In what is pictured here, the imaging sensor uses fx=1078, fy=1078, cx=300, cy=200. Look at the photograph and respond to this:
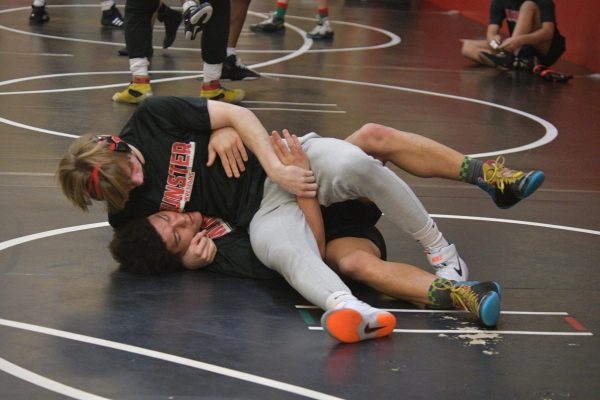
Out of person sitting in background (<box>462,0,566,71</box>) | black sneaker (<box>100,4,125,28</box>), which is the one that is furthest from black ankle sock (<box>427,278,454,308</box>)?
black sneaker (<box>100,4,125,28</box>)

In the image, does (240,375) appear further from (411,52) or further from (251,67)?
(411,52)

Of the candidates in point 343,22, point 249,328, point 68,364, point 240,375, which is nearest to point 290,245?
point 249,328

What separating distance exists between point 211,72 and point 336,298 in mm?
3645

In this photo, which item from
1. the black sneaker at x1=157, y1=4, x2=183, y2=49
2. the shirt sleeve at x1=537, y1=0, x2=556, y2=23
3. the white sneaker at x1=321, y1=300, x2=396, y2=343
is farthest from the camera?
the shirt sleeve at x1=537, y1=0, x2=556, y2=23

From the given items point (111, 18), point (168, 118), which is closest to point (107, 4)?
point (111, 18)

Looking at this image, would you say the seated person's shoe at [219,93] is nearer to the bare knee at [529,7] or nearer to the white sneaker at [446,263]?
the bare knee at [529,7]

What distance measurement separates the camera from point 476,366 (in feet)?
10.4

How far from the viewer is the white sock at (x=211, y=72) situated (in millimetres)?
6707

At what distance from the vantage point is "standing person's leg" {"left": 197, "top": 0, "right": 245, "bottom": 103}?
6531mm

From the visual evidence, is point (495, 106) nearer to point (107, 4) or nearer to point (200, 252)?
point (200, 252)

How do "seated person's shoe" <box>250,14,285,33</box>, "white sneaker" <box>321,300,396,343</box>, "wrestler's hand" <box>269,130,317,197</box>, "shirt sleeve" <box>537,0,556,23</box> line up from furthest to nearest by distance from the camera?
"seated person's shoe" <box>250,14,285,33</box>
"shirt sleeve" <box>537,0,556,23</box>
"wrestler's hand" <box>269,130,317,197</box>
"white sneaker" <box>321,300,396,343</box>

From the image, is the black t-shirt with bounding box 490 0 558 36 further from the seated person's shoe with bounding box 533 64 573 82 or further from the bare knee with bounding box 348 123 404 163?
the bare knee with bounding box 348 123 404 163

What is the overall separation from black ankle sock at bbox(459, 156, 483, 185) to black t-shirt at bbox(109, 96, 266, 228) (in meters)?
0.74

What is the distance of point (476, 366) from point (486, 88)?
5.14 m
